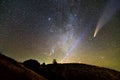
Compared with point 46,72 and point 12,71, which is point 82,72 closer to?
point 46,72

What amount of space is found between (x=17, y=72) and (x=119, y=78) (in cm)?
865

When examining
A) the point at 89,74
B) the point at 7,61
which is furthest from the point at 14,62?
the point at 89,74

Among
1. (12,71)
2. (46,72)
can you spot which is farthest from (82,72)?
(12,71)

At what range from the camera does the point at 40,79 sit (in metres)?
5.05

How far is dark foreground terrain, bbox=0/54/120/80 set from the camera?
3.91m

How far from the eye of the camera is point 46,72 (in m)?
8.38

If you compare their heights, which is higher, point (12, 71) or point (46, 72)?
point (46, 72)

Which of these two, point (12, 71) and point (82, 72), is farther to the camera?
point (82, 72)

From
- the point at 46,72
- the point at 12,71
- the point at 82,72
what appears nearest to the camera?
the point at 12,71

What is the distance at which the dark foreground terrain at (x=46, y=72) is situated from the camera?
391 centimetres

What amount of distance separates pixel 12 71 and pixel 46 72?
4440 millimetres

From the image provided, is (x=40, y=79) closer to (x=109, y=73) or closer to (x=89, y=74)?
(x=89, y=74)

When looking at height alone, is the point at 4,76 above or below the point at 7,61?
below

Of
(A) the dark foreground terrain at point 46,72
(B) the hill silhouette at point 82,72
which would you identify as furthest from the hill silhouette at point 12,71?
(B) the hill silhouette at point 82,72
